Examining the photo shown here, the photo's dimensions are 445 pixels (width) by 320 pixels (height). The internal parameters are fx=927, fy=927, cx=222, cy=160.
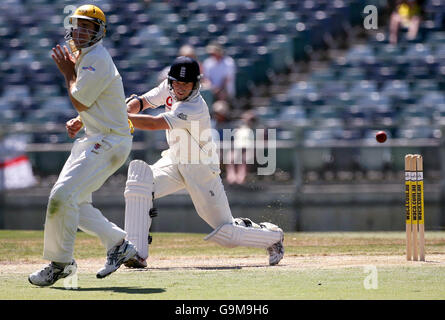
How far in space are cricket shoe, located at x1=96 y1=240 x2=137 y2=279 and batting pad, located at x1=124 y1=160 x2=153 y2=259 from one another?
3.08 feet

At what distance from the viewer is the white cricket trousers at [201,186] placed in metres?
8.96

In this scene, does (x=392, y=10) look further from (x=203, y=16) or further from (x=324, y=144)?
(x=324, y=144)

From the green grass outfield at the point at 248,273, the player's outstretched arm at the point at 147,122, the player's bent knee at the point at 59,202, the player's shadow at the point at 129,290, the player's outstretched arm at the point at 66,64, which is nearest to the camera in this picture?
the green grass outfield at the point at 248,273

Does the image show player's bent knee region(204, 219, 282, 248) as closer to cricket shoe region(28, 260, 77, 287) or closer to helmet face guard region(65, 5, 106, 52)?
cricket shoe region(28, 260, 77, 287)

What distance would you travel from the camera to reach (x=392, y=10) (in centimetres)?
2084

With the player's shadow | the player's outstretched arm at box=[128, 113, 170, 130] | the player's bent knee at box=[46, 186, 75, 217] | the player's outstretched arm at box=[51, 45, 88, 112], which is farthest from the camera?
the player's outstretched arm at box=[128, 113, 170, 130]

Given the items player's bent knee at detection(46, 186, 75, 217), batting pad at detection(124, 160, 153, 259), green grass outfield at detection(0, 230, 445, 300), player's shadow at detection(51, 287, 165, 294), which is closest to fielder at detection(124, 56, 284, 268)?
batting pad at detection(124, 160, 153, 259)

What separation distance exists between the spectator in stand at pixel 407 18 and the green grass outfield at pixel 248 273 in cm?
842

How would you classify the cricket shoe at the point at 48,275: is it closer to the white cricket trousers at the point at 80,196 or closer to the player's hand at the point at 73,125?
the white cricket trousers at the point at 80,196

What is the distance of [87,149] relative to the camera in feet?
24.8

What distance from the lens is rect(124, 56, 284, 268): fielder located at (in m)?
8.79

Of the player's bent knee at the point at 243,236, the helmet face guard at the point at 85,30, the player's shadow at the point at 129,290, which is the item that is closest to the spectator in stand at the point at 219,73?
the player's bent knee at the point at 243,236

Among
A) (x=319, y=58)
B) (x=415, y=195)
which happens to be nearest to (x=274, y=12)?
(x=319, y=58)
